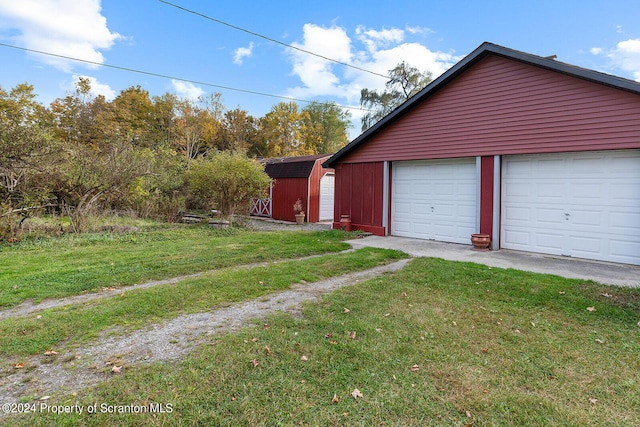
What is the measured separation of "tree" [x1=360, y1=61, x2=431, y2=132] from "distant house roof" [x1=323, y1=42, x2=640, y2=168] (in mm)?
17419

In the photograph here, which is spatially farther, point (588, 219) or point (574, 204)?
point (574, 204)

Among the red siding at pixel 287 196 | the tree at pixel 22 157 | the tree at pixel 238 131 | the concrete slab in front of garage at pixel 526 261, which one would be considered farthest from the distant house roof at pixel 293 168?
the tree at pixel 238 131

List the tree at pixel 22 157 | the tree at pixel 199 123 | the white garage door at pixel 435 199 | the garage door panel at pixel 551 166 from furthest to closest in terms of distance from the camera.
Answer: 1. the tree at pixel 199 123
2. the white garage door at pixel 435 199
3. the tree at pixel 22 157
4. the garage door panel at pixel 551 166

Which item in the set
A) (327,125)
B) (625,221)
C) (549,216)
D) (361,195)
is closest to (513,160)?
(549,216)

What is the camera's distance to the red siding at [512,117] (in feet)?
21.2

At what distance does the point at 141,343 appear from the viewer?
3.04 m

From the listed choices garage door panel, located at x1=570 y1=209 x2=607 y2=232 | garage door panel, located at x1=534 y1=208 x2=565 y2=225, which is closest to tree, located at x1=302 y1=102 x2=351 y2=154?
garage door panel, located at x1=534 y1=208 x2=565 y2=225

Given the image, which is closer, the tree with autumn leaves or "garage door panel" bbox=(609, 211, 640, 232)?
"garage door panel" bbox=(609, 211, 640, 232)

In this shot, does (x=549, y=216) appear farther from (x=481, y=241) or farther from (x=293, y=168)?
(x=293, y=168)

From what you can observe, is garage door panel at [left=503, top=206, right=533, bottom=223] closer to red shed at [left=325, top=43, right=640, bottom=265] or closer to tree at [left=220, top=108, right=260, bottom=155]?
red shed at [left=325, top=43, right=640, bottom=265]

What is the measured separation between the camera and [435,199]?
30.7ft

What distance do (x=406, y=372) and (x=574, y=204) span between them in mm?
6563

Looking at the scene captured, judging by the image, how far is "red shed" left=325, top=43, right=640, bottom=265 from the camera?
652cm

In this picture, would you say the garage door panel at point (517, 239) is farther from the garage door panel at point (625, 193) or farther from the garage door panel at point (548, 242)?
the garage door panel at point (625, 193)
